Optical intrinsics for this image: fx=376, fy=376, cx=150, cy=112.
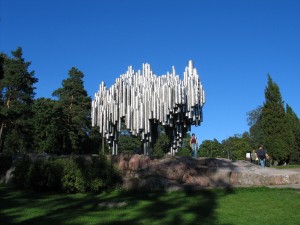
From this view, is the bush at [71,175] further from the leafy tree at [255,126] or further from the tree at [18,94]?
the leafy tree at [255,126]

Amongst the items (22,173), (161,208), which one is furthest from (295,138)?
(161,208)

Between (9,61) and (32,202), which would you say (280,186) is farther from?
(9,61)

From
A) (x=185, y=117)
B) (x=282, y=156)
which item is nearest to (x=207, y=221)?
(x=185, y=117)

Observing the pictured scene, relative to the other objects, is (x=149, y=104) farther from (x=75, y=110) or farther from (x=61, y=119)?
(x=75, y=110)

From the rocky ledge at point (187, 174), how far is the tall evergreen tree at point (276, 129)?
867 inches

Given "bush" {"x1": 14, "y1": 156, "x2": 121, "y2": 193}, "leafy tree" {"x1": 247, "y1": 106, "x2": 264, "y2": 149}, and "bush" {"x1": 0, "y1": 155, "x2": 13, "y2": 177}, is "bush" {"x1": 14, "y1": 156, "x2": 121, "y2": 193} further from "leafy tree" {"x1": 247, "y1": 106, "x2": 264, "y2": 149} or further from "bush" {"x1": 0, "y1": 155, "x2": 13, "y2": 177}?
"leafy tree" {"x1": 247, "y1": 106, "x2": 264, "y2": 149}

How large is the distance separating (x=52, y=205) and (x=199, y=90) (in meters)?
14.1

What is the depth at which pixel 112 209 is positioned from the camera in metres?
11.8

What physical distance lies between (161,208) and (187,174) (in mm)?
5943

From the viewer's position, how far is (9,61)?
166 feet

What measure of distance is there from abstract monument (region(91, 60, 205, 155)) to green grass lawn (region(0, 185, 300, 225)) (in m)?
8.38

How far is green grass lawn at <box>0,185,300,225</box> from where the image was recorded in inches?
393

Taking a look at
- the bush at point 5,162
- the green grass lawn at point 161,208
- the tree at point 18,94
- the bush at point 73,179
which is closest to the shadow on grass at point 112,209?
the green grass lawn at point 161,208

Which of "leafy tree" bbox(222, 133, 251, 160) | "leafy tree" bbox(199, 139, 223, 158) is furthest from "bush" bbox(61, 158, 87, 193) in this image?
"leafy tree" bbox(199, 139, 223, 158)
